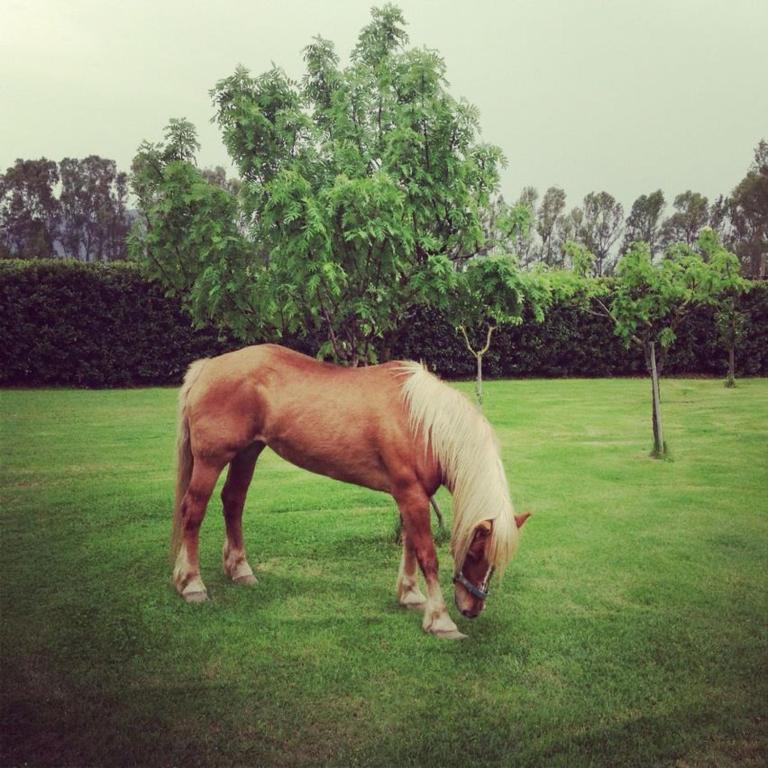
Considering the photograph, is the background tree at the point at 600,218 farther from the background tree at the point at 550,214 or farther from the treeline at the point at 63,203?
the treeline at the point at 63,203

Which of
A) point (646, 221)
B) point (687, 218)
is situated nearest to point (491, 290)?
point (687, 218)

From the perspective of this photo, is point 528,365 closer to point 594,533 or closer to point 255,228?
point 594,533

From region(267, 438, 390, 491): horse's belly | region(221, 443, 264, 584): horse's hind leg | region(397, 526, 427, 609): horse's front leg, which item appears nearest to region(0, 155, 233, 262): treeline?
region(221, 443, 264, 584): horse's hind leg

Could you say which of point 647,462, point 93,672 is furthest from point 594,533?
point 93,672

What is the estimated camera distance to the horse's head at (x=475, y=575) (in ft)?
13.5

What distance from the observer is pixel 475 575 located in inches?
165

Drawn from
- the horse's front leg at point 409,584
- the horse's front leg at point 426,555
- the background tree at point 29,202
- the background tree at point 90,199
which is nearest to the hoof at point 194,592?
the horse's front leg at point 409,584

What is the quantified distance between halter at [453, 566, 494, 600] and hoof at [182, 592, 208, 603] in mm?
2033

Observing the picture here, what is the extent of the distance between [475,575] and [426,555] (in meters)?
0.44

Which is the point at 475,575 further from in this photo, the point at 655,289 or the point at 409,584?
the point at 655,289

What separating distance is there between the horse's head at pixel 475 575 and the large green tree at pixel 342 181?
2.11 metres

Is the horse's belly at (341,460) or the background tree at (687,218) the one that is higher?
the background tree at (687,218)

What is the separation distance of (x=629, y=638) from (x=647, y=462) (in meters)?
5.90

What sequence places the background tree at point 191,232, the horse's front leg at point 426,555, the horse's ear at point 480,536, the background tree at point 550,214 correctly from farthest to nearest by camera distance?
the background tree at point 550,214
the background tree at point 191,232
the horse's front leg at point 426,555
the horse's ear at point 480,536
